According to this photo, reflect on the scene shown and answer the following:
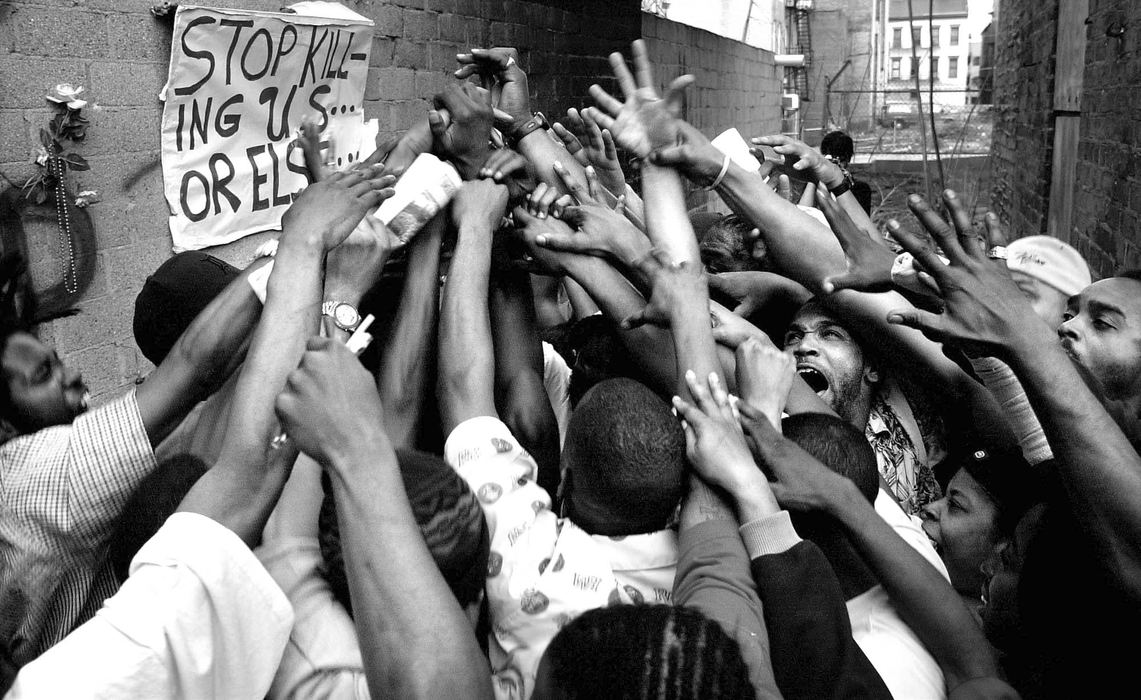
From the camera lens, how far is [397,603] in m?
1.18

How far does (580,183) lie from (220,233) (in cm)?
188

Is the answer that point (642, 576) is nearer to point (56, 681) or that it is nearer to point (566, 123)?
point (56, 681)

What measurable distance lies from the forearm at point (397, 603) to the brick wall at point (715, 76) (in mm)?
6759

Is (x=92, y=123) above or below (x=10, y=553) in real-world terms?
above

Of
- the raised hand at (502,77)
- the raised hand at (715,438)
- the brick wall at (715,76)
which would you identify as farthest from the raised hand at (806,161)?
the brick wall at (715,76)

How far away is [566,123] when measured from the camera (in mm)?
6125

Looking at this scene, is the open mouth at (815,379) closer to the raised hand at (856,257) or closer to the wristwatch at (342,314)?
the raised hand at (856,257)

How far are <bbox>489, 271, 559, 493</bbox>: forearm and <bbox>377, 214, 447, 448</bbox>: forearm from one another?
0.59 feet

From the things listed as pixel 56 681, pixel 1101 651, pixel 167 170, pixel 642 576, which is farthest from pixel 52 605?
pixel 167 170

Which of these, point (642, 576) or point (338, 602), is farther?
point (642, 576)

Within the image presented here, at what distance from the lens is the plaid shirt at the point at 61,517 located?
1.36 metres

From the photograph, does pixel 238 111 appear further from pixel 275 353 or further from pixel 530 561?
pixel 530 561

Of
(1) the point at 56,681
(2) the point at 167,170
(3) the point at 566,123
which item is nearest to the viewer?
(1) the point at 56,681

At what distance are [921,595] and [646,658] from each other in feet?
2.28
